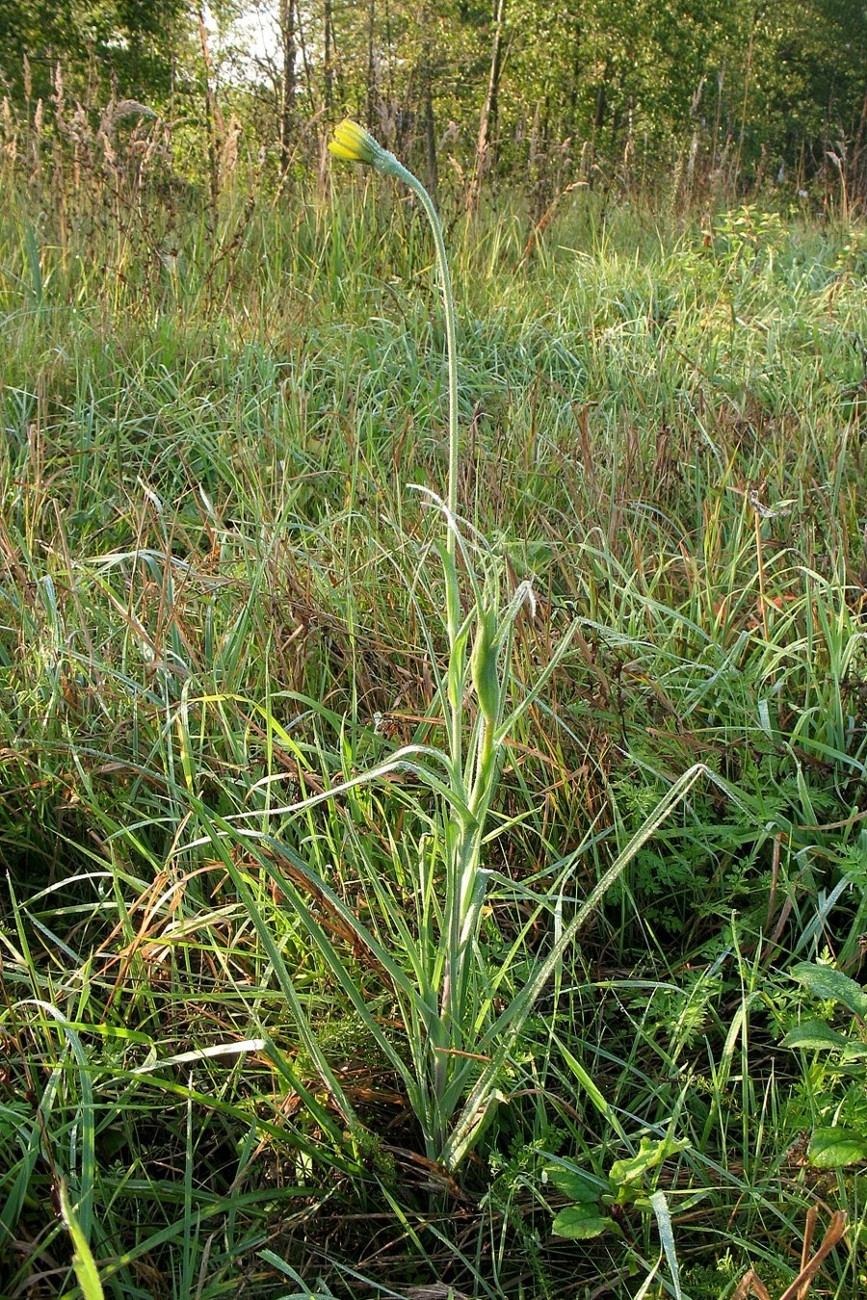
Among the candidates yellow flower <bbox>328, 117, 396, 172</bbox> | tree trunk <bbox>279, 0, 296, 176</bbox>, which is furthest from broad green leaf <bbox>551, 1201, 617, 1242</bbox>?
tree trunk <bbox>279, 0, 296, 176</bbox>

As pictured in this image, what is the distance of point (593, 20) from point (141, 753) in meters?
11.5

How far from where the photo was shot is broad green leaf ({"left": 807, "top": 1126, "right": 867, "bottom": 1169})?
885 mm

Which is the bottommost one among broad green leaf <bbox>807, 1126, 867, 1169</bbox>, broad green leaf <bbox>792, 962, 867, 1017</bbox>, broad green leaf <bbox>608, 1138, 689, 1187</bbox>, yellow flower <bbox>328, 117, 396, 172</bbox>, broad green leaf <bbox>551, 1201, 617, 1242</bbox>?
broad green leaf <bbox>551, 1201, 617, 1242</bbox>

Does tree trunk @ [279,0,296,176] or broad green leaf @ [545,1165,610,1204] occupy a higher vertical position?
tree trunk @ [279,0,296,176]

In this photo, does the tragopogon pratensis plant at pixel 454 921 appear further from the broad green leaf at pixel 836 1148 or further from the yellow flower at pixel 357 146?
the broad green leaf at pixel 836 1148

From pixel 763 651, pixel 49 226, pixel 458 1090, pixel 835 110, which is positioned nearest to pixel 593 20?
pixel 835 110

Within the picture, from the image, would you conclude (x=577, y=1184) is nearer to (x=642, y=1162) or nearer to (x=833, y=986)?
(x=642, y=1162)

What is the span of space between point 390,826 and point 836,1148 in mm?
661

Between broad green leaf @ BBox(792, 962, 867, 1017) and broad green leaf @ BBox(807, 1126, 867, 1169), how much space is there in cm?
11

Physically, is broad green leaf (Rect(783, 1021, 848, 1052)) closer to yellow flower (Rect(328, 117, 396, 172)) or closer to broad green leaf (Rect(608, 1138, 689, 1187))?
broad green leaf (Rect(608, 1138, 689, 1187))

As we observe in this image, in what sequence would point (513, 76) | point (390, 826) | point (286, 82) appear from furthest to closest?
point (513, 76) → point (286, 82) → point (390, 826)

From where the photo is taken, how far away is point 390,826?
1.35m

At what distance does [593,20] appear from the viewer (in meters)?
10.4

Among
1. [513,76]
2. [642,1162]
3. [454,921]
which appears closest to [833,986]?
[642,1162]
